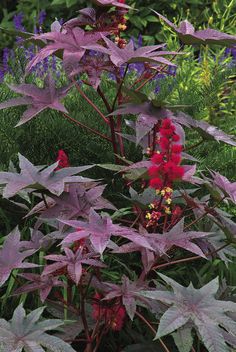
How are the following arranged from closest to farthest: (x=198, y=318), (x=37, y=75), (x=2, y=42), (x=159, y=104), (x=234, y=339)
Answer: (x=198, y=318)
(x=234, y=339)
(x=159, y=104)
(x=37, y=75)
(x=2, y=42)

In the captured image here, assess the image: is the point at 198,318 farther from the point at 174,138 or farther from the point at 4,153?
the point at 4,153

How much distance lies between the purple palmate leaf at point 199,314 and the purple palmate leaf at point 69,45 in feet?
2.40

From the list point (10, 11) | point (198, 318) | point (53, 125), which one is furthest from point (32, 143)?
point (10, 11)

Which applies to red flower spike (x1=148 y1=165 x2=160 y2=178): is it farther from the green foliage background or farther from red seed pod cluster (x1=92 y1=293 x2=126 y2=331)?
the green foliage background

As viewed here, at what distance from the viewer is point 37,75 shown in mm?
3271

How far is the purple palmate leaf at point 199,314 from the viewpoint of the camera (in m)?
1.45

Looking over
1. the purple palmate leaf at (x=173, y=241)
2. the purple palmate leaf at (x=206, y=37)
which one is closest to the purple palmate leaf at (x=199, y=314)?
the purple palmate leaf at (x=173, y=241)

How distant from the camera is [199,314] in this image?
1497 millimetres

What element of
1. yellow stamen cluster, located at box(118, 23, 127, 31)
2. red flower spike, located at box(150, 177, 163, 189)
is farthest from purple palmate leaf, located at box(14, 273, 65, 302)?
yellow stamen cluster, located at box(118, 23, 127, 31)

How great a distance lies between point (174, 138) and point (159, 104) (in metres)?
0.28

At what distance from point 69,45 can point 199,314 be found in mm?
908

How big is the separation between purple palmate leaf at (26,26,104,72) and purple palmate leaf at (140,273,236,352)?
731 millimetres

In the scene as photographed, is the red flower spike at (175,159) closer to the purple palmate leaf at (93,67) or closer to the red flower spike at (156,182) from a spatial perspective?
the red flower spike at (156,182)

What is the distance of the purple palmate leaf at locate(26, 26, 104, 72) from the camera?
6.17 feet
